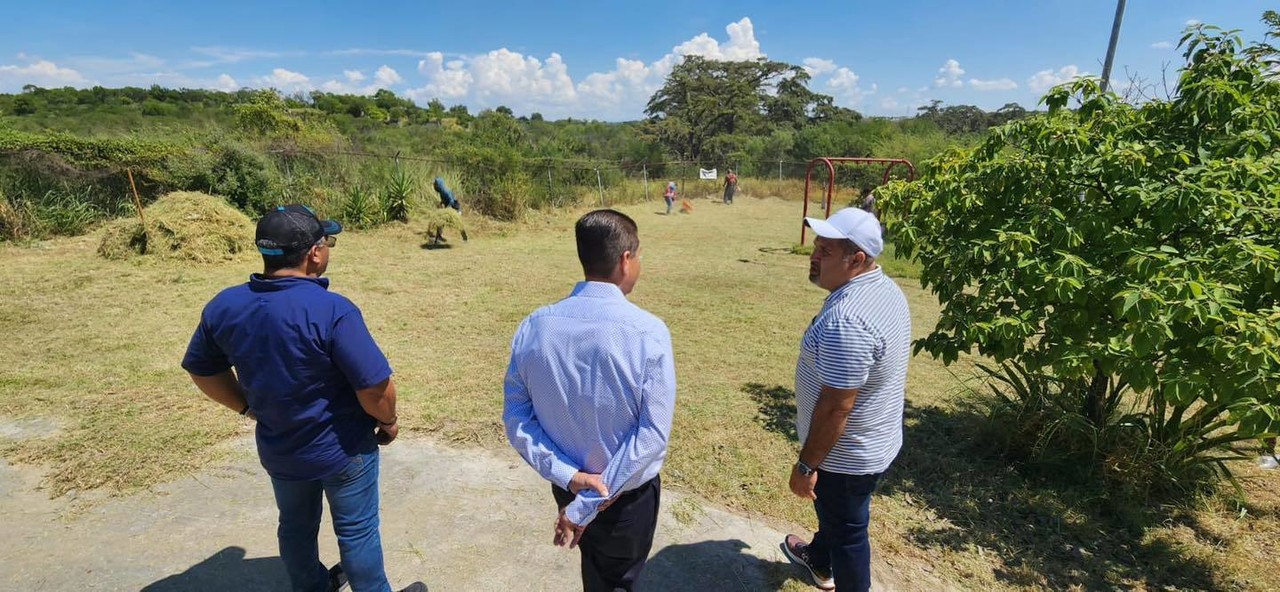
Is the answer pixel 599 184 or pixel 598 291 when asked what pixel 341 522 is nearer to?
pixel 598 291

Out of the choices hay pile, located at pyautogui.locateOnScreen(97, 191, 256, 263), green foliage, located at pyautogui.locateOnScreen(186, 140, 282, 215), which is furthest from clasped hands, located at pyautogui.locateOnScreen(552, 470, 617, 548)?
green foliage, located at pyautogui.locateOnScreen(186, 140, 282, 215)

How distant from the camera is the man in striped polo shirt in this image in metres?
1.85

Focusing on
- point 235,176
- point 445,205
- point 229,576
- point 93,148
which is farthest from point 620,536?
A: point 93,148

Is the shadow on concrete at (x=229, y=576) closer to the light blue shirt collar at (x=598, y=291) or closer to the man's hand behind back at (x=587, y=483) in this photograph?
the man's hand behind back at (x=587, y=483)

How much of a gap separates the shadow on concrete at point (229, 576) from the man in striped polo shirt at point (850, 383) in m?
2.24

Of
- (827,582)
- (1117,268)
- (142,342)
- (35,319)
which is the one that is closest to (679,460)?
(827,582)

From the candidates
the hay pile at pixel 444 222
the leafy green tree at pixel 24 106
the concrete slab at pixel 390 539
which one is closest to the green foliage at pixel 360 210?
the hay pile at pixel 444 222

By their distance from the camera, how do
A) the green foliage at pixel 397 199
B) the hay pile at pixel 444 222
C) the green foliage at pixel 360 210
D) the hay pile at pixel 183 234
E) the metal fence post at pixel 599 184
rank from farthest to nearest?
the metal fence post at pixel 599 184
the green foliage at pixel 397 199
the green foliage at pixel 360 210
the hay pile at pixel 444 222
the hay pile at pixel 183 234

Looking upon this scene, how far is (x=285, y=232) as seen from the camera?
1.82m

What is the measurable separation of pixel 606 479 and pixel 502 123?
24.6 m

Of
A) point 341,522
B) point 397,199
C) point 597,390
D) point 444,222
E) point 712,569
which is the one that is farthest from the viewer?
point 397,199

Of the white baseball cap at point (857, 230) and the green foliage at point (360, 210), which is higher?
the white baseball cap at point (857, 230)

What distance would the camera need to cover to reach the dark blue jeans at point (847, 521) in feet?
6.92

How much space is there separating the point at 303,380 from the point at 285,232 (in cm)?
45
